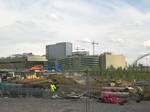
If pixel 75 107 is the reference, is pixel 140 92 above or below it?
above

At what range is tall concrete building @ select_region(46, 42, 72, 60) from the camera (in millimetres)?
138325

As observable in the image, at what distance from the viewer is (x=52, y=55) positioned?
14725 centimetres

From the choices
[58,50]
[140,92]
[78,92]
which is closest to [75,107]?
[140,92]

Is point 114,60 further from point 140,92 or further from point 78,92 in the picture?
point 140,92

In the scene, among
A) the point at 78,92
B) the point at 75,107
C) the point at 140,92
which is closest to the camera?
the point at 75,107

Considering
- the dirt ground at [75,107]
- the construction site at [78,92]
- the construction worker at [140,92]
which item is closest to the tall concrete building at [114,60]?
the construction site at [78,92]

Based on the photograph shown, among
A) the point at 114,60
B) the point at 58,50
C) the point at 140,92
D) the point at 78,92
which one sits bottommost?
the point at 78,92

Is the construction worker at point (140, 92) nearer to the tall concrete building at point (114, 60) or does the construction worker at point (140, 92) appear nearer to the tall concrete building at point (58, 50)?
A: the tall concrete building at point (114, 60)

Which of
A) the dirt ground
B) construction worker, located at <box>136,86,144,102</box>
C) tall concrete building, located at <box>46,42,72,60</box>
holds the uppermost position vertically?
tall concrete building, located at <box>46,42,72,60</box>

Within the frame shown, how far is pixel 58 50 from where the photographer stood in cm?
14675

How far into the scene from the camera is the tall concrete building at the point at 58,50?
138325mm

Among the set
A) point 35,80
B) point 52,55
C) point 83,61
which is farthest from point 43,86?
point 52,55

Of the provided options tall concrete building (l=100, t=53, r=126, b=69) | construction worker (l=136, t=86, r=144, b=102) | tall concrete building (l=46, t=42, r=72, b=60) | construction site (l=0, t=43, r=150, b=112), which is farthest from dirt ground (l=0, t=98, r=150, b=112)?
tall concrete building (l=46, t=42, r=72, b=60)

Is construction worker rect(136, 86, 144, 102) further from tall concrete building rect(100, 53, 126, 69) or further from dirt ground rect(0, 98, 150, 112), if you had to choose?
tall concrete building rect(100, 53, 126, 69)
